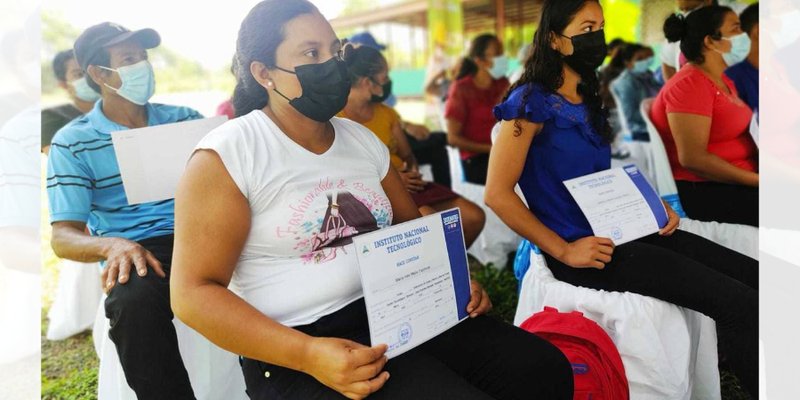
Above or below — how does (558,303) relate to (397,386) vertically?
below

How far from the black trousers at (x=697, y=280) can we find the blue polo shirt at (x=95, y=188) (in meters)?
1.43

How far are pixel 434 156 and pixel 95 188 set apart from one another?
2768 mm

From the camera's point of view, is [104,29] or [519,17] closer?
[104,29]

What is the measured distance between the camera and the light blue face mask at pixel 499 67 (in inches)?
209

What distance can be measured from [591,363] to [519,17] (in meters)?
13.6

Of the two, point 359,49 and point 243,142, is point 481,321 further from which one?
point 359,49

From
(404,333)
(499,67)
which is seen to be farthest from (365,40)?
Answer: (404,333)

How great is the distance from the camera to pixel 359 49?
127 inches

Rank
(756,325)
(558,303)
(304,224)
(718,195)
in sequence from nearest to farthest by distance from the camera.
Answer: (304,224), (756,325), (558,303), (718,195)

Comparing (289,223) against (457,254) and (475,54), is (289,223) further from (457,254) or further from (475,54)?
(475,54)

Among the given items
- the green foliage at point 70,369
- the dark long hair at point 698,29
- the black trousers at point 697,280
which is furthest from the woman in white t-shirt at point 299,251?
the green foliage at point 70,369

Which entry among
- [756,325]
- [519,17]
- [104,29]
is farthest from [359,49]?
[519,17]

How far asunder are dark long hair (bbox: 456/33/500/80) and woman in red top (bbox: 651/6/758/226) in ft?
7.21

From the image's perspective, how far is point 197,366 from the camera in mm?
2076
